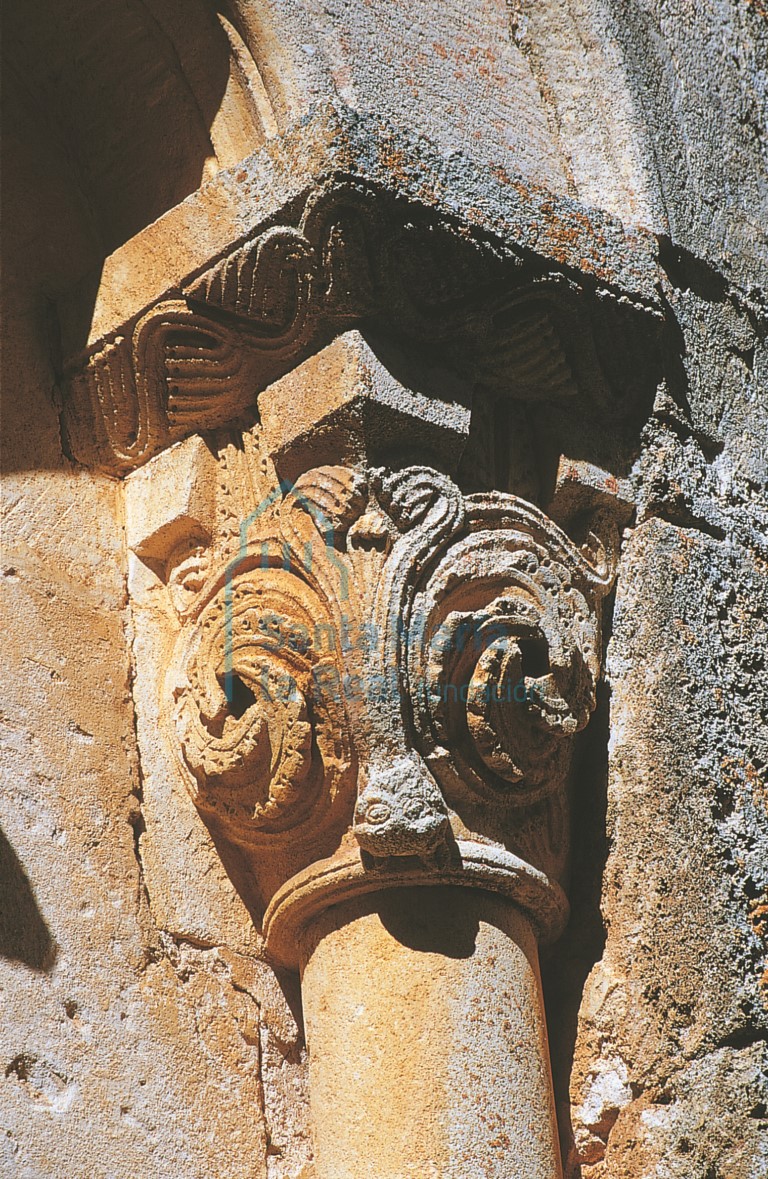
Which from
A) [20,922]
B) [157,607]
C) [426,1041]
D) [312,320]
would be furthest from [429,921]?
[312,320]

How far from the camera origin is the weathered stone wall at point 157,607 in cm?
205

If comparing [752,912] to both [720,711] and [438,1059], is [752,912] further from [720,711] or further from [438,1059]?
[438,1059]

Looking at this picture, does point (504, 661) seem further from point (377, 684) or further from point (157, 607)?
point (157, 607)

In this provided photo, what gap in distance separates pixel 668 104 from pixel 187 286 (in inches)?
43.5

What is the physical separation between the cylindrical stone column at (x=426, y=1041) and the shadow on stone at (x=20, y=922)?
0.38 meters

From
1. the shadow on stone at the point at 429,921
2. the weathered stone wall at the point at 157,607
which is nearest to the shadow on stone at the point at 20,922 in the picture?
the weathered stone wall at the point at 157,607

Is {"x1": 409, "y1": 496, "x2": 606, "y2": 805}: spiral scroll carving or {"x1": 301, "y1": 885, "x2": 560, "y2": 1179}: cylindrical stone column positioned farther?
{"x1": 409, "y1": 496, "x2": 606, "y2": 805}: spiral scroll carving

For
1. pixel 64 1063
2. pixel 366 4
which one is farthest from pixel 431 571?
pixel 366 4

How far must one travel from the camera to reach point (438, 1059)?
199cm

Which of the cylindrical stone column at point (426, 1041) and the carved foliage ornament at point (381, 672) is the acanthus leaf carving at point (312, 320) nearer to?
the carved foliage ornament at point (381, 672)

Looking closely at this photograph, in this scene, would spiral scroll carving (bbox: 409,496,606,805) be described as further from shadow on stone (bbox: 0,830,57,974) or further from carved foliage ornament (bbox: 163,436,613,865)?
shadow on stone (bbox: 0,830,57,974)

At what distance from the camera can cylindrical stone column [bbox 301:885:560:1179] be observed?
1965mm

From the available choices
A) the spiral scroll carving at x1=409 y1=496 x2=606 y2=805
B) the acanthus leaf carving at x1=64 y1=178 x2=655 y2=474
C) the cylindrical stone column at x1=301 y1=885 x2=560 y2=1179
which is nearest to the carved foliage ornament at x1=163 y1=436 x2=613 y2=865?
the spiral scroll carving at x1=409 y1=496 x2=606 y2=805

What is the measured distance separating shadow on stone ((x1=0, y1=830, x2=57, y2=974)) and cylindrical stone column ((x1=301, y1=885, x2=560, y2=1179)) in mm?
380
